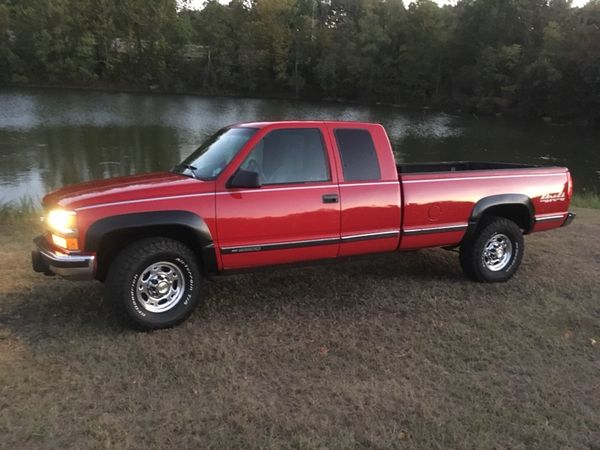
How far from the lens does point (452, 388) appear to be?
3809 mm

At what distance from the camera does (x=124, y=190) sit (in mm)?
4430

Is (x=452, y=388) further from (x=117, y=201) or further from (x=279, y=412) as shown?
(x=117, y=201)

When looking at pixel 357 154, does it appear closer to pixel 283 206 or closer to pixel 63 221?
pixel 283 206

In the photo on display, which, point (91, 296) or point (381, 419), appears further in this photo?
point (91, 296)

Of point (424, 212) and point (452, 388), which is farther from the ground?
point (424, 212)

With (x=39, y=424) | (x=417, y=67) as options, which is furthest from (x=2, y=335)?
(x=417, y=67)

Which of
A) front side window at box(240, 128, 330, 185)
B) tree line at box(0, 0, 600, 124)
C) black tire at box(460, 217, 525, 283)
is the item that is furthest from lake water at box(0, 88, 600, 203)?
tree line at box(0, 0, 600, 124)

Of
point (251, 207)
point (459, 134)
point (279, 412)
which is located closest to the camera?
point (279, 412)

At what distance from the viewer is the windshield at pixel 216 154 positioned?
189 inches

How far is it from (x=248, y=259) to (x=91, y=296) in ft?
5.34

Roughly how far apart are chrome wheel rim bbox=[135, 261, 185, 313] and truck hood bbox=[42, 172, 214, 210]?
1.92 ft

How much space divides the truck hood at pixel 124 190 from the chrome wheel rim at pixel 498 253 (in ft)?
10.5

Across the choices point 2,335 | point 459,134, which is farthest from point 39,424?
point 459,134

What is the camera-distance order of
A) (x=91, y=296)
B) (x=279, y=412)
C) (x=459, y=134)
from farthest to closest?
(x=459, y=134), (x=91, y=296), (x=279, y=412)
